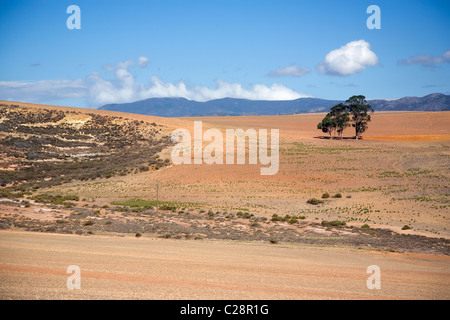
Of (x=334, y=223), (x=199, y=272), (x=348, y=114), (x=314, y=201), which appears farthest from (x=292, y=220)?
(x=348, y=114)

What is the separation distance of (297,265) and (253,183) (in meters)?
29.5

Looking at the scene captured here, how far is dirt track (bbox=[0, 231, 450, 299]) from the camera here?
10062mm

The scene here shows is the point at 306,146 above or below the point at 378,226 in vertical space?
above

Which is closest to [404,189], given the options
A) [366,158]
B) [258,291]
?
[366,158]

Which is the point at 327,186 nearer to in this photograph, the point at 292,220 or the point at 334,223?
the point at 292,220

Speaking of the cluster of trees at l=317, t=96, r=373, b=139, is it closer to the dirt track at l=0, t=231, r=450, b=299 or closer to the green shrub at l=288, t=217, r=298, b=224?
the green shrub at l=288, t=217, r=298, b=224

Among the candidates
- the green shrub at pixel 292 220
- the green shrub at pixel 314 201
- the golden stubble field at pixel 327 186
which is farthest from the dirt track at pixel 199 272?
the green shrub at pixel 314 201

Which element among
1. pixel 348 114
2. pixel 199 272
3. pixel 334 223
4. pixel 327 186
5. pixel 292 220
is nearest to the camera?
pixel 199 272

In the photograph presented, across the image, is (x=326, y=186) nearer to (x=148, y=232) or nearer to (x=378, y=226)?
(x=378, y=226)

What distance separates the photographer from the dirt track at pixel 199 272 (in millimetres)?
10062

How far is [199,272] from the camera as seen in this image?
1239 cm

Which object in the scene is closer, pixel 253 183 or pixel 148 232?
pixel 148 232

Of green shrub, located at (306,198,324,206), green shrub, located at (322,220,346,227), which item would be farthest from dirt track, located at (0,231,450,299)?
green shrub, located at (306,198,324,206)
